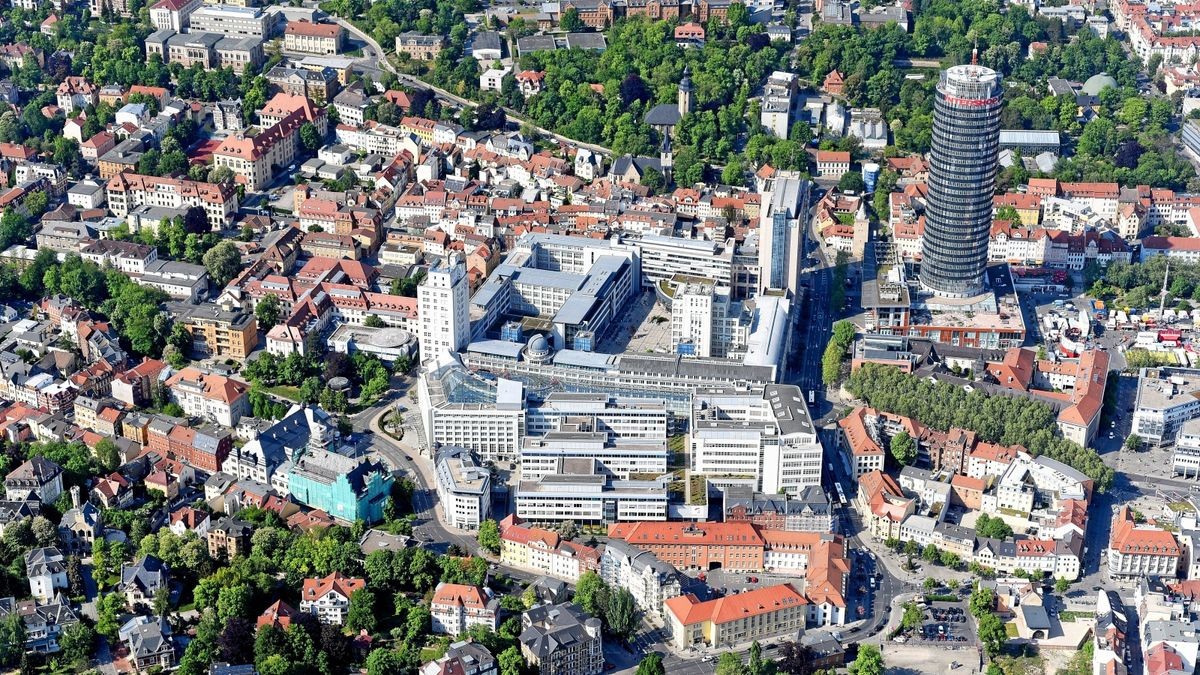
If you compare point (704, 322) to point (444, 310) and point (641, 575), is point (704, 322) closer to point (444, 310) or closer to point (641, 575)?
point (444, 310)

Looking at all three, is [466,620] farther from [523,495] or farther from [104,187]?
[104,187]

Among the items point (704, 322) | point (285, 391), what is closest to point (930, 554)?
point (704, 322)

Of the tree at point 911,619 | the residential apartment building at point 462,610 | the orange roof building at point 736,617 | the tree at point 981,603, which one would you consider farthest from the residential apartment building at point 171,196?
the tree at point 981,603

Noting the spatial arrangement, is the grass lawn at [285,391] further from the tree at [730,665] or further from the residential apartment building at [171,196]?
the tree at [730,665]

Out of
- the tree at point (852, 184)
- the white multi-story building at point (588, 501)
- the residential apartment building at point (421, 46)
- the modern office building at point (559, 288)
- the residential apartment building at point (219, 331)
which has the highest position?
the residential apartment building at point (421, 46)

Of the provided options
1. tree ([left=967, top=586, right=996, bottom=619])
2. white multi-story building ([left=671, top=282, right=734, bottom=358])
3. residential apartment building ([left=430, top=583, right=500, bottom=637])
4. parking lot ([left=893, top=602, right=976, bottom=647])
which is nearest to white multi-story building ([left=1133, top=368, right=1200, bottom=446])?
tree ([left=967, top=586, right=996, bottom=619])
